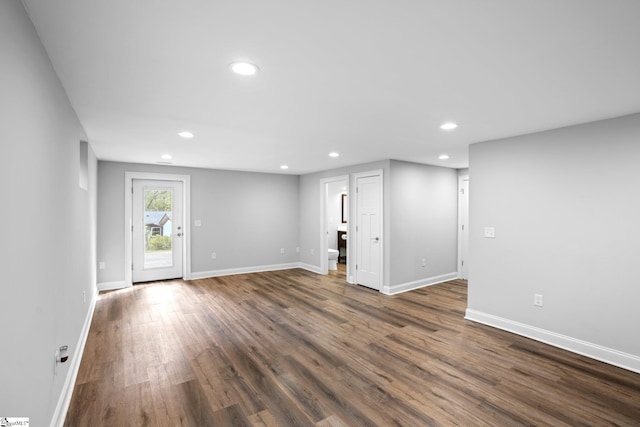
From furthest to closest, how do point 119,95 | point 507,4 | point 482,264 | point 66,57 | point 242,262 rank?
point 242,262 → point 482,264 → point 119,95 → point 66,57 → point 507,4

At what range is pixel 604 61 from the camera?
1.83 meters

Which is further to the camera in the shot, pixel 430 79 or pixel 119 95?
pixel 119 95

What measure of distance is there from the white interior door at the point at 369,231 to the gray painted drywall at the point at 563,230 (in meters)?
1.69

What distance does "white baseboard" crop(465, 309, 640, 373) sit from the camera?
283 centimetres

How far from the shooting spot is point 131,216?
5.76 metres

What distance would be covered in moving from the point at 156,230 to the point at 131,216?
534mm

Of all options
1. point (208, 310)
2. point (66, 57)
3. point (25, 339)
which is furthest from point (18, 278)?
point (208, 310)

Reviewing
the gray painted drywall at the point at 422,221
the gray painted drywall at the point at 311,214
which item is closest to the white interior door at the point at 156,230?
the gray painted drywall at the point at 311,214

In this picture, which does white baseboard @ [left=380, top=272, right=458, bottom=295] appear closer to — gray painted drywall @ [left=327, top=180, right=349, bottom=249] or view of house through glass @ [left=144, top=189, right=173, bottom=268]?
gray painted drywall @ [left=327, top=180, right=349, bottom=249]

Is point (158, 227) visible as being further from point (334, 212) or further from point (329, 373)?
point (329, 373)

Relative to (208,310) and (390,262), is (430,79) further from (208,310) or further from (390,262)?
(208,310)

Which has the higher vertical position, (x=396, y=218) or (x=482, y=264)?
(x=396, y=218)

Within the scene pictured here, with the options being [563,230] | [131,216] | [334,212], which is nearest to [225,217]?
[131,216]

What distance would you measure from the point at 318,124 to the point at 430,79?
1.35 metres
